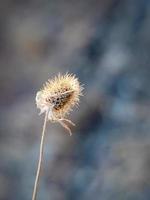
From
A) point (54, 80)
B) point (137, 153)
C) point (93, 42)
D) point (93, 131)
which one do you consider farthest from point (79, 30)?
point (54, 80)

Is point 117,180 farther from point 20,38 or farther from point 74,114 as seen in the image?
point 20,38

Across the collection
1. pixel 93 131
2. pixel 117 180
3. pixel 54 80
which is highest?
pixel 93 131

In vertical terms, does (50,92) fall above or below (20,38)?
below

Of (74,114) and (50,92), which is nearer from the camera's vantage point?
(50,92)

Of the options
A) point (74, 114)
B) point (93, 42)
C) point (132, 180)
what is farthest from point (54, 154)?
point (93, 42)
